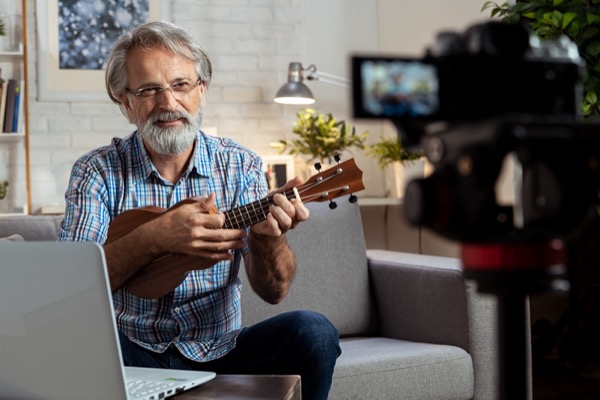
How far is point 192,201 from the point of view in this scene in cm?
177

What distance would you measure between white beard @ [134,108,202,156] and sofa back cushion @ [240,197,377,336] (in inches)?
30.4

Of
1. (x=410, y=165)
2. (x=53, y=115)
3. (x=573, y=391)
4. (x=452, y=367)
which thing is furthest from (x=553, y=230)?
(x=53, y=115)

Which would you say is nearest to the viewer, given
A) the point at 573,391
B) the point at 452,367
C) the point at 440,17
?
the point at 452,367

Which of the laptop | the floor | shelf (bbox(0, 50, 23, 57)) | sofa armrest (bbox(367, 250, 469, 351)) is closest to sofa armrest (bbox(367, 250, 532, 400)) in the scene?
sofa armrest (bbox(367, 250, 469, 351))

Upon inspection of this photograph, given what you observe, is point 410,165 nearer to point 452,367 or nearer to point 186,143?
point 452,367

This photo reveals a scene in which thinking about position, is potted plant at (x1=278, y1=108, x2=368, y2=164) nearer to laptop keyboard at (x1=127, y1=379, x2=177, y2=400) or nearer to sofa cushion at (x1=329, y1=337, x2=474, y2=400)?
sofa cushion at (x1=329, y1=337, x2=474, y2=400)

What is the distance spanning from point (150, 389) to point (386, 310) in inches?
55.2

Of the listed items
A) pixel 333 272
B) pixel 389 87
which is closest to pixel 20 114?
pixel 333 272

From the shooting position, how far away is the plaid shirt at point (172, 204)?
73.3 inches

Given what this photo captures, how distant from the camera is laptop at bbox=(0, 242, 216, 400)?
115 cm

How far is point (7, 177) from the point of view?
163 inches

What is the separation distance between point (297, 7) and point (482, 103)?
13.1 feet

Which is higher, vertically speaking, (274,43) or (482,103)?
(274,43)

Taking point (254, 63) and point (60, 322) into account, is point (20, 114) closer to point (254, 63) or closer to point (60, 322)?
point (254, 63)
